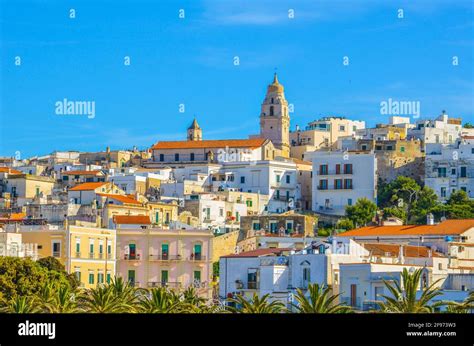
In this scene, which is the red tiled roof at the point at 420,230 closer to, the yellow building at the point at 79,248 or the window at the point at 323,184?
the yellow building at the point at 79,248

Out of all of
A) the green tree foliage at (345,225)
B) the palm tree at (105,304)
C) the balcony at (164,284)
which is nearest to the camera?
the palm tree at (105,304)

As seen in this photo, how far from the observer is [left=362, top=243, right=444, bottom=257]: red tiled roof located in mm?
42125

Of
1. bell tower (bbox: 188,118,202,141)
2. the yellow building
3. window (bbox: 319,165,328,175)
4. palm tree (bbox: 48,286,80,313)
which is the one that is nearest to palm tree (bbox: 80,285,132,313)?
palm tree (bbox: 48,286,80,313)

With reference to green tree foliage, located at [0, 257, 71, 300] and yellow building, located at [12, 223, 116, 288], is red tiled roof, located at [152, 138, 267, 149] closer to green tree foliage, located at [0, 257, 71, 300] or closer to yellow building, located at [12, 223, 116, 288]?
yellow building, located at [12, 223, 116, 288]

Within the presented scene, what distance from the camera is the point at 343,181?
71875 millimetres

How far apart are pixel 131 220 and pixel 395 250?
1479 cm

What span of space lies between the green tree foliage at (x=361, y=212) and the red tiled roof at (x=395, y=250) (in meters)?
20.7

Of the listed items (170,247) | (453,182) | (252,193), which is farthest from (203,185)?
(170,247)

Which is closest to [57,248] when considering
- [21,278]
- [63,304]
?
[21,278]

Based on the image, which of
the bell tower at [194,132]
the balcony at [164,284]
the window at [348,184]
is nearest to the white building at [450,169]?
the window at [348,184]

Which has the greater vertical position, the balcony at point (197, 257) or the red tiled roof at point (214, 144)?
the red tiled roof at point (214, 144)

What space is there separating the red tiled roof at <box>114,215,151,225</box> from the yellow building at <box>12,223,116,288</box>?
4994 millimetres

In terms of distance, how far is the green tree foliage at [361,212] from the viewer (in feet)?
216

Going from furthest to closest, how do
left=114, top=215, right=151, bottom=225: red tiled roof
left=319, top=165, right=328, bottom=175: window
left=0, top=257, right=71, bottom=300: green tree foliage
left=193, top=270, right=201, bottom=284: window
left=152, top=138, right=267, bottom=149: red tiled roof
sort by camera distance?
left=152, top=138, right=267, bottom=149: red tiled roof < left=319, top=165, right=328, bottom=175: window < left=114, top=215, right=151, bottom=225: red tiled roof < left=193, top=270, right=201, bottom=284: window < left=0, top=257, right=71, bottom=300: green tree foliage
